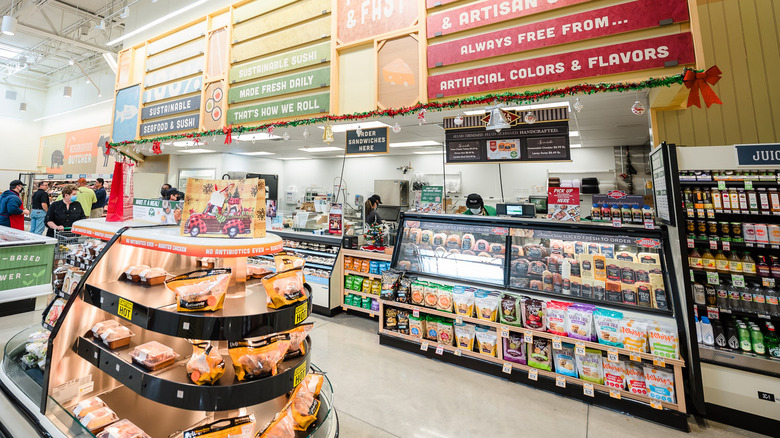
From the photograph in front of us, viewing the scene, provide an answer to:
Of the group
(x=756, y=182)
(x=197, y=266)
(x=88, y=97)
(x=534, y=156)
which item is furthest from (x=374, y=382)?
(x=88, y=97)

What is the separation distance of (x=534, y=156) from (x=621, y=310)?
1.88 meters

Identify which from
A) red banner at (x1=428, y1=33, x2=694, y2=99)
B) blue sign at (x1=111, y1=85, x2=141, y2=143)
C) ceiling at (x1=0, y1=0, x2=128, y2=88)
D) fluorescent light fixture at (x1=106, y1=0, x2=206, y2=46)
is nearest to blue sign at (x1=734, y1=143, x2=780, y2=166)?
red banner at (x1=428, y1=33, x2=694, y2=99)

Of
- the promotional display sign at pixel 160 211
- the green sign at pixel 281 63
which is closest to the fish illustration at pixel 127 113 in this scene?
the green sign at pixel 281 63

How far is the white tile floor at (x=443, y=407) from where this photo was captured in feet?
7.91

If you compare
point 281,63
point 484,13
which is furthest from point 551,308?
point 281,63

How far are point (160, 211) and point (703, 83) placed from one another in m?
4.48

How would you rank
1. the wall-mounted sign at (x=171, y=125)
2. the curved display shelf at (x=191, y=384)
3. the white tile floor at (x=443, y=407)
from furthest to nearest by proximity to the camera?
the wall-mounted sign at (x=171, y=125), the white tile floor at (x=443, y=407), the curved display shelf at (x=191, y=384)

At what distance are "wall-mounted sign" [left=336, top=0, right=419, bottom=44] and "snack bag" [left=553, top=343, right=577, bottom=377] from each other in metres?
4.18

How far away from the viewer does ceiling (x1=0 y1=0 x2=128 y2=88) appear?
27.5ft

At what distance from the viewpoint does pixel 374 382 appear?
3.06 m

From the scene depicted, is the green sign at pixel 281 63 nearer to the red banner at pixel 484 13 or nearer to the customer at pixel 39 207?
the red banner at pixel 484 13

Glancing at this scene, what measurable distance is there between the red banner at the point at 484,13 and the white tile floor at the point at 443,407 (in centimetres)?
395

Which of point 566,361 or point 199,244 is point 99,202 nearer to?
point 199,244

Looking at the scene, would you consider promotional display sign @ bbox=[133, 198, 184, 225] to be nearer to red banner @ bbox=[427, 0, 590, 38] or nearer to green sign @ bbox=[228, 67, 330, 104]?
green sign @ bbox=[228, 67, 330, 104]
